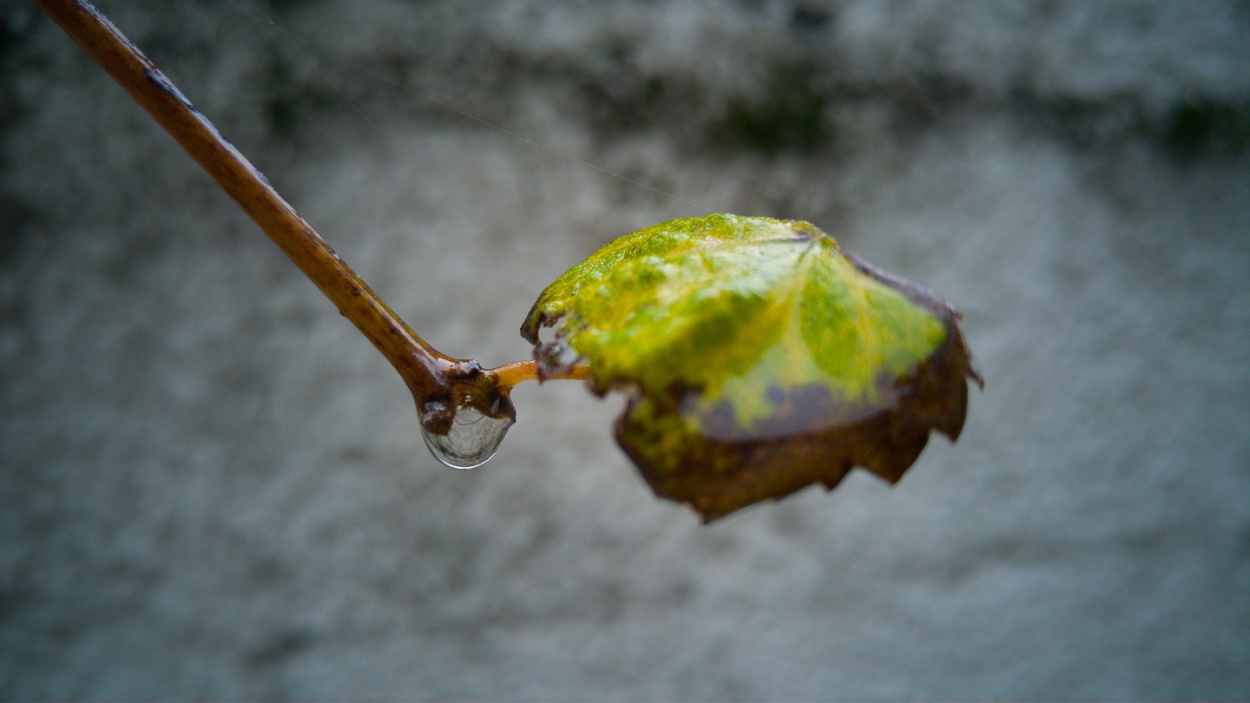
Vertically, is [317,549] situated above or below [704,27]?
below

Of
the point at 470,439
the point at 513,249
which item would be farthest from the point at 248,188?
the point at 513,249

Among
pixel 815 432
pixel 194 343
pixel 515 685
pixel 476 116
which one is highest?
pixel 476 116

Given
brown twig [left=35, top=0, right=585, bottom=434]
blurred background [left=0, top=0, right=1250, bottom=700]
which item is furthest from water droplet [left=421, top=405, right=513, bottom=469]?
blurred background [left=0, top=0, right=1250, bottom=700]

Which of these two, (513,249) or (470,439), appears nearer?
(470,439)

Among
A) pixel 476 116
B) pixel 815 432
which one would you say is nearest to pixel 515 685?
pixel 476 116

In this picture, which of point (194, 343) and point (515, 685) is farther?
point (515, 685)

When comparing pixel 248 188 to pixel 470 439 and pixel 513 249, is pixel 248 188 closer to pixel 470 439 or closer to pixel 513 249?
pixel 470 439

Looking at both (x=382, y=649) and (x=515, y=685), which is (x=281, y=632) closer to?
(x=382, y=649)
